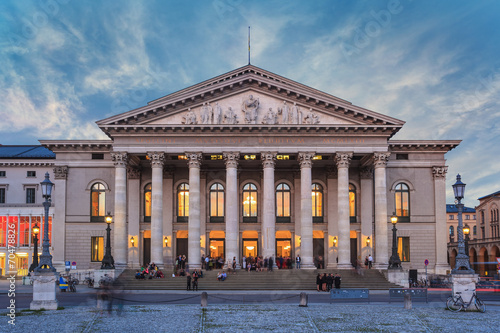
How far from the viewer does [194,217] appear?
4731 centimetres

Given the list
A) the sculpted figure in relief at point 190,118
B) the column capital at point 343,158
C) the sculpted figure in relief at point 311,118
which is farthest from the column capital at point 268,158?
the sculpted figure in relief at point 190,118

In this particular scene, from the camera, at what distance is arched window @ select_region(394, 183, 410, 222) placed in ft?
178

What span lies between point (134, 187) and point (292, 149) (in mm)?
16078

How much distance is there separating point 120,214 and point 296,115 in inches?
666

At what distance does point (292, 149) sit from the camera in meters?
47.8

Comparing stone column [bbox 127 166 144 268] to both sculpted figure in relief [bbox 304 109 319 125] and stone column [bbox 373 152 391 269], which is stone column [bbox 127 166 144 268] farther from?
stone column [bbox 373 152 391 269]

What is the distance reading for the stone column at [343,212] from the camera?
4762 cm

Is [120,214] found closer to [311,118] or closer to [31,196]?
[311,118]

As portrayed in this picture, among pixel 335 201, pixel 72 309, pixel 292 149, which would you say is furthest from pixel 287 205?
pixel 72 309

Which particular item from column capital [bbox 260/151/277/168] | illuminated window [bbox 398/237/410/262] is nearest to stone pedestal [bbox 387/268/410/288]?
illuminated window [bbox 398/237/410/262]

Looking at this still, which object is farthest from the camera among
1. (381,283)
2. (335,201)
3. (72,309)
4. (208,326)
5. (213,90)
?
(335,201)

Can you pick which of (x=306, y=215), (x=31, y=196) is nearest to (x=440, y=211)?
(x=306, y=215)

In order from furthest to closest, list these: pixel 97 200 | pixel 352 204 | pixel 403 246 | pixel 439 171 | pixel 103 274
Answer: pixel 352 204
pixel 97 200
pixel 403 246
pixel 439 171
pixel 103 274

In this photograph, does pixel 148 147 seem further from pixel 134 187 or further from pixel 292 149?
pixel 292 149
